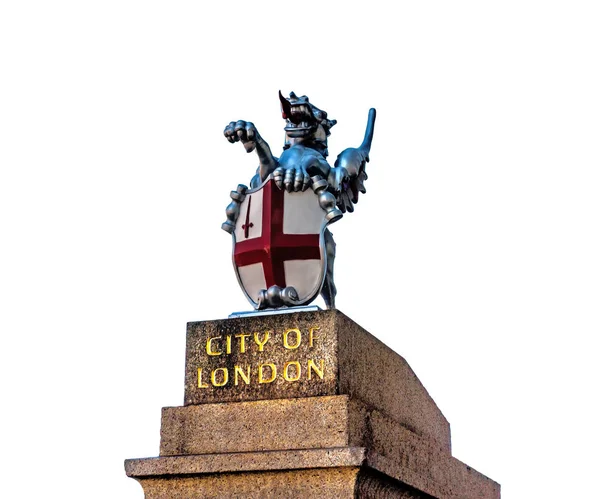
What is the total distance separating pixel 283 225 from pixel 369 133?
1551 mm

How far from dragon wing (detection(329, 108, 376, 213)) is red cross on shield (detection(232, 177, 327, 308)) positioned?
401mm

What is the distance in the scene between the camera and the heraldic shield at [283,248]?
25.9ft

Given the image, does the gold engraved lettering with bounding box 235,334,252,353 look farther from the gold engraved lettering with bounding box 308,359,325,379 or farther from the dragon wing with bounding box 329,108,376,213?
the dragon wing with bounding box 329,108,376,213

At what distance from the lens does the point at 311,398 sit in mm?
7305

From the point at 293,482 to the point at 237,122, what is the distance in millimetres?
2682

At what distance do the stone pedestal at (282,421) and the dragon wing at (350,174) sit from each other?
47.2 inches

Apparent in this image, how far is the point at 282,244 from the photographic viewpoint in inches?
311

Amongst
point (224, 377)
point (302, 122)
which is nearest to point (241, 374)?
point (224, 377)

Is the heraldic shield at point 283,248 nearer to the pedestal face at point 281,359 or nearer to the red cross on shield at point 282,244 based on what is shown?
the red cross on shield at point 282,244

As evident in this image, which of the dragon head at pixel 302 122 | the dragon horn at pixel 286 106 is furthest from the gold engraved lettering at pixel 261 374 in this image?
the dragon horn at pixel 286 106

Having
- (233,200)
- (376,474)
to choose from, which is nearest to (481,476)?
(376,474)

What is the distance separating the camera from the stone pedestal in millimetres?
7066

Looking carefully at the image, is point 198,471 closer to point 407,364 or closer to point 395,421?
point 395,421

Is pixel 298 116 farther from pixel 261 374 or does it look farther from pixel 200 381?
pixel 200 381
